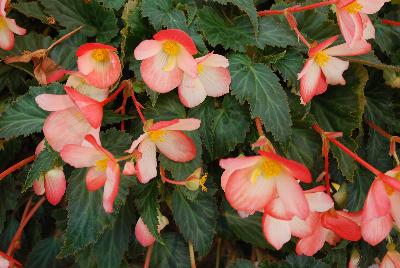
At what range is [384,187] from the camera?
0.80 metres

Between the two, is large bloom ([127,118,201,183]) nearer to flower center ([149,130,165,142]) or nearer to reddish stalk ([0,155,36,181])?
flower center ([149,130,165,142])

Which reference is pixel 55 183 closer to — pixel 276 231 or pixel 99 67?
pixel 99 67

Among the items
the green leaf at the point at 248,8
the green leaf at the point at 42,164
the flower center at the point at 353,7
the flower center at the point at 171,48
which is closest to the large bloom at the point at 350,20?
the flower center at the point at 353,7

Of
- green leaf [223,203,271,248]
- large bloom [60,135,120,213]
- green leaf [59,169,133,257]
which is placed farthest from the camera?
green leaf [223,203,271,248]

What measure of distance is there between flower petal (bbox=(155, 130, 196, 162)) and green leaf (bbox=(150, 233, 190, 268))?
0.27 meters

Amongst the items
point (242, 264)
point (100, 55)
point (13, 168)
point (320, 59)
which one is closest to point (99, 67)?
point (100, 55)

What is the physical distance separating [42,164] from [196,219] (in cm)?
28

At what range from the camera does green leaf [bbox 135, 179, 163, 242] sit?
0.91 metres

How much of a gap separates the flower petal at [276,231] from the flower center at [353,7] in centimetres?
33

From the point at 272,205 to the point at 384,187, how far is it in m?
0.16

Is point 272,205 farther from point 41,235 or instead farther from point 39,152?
point 41,235

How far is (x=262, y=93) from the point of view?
89 cm

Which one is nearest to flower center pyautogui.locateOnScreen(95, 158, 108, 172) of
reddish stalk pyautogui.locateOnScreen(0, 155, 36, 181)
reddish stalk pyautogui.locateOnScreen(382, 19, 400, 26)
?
reddish stalk pyautogui.locateOnScreen(0, 155, 36, 181)

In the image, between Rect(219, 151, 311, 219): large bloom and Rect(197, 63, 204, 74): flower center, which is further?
Rect(197, 63, 204, 74): flower center
